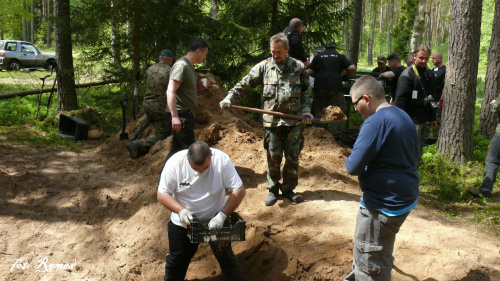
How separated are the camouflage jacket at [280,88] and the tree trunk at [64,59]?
7.00m

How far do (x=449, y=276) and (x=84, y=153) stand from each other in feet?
24.5

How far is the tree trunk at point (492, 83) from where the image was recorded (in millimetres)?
10153

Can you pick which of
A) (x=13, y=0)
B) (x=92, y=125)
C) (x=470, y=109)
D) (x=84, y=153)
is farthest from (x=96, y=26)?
(x=13, y=0)

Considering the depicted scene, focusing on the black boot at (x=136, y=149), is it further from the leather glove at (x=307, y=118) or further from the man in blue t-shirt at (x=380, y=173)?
the man in blue t-shirt at (x=380, y=173)

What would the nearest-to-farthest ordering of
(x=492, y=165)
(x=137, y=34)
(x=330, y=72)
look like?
1. (x=492, y=165)
2. (x=330, y=72)
3. (x=137, y=34)

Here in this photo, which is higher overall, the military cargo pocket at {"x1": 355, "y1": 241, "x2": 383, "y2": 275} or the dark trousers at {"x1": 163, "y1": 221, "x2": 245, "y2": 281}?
the military cargo pocket at {"x1": 355, "y1": 241, "x2": 383, "y2": 275}

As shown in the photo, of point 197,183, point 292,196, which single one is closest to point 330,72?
point 292,196

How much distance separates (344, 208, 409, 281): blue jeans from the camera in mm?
3387

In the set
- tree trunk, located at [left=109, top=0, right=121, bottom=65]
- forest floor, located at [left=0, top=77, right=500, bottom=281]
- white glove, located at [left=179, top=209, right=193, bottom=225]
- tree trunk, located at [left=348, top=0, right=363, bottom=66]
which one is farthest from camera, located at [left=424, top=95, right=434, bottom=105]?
tree trunk, located at [left=348, top=0, right=363, bottom=66]

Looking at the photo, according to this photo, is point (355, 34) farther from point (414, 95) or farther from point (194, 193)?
point (194, 193)

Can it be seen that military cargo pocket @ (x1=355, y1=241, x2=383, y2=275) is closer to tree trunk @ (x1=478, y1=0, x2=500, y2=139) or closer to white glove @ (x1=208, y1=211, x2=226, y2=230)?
white glove @ (x1=208, y1=211, x2=226, y2=230)

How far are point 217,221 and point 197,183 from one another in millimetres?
413

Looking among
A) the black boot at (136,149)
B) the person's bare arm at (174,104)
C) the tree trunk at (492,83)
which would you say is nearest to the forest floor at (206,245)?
the black boot at (136,149)

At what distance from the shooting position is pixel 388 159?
328 centimetres
